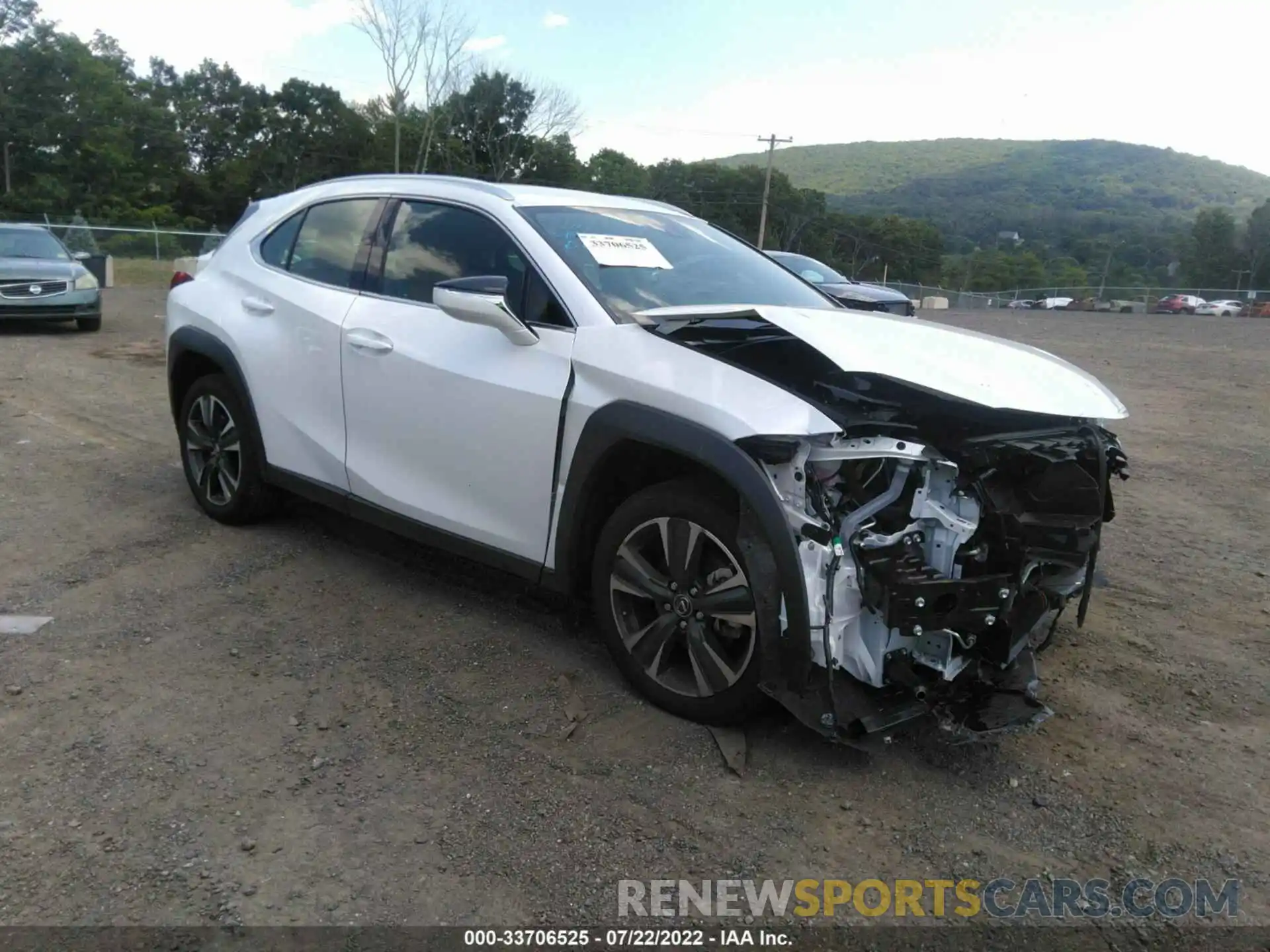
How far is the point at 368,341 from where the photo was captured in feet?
13.4

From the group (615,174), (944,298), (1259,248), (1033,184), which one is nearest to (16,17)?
(615,174)

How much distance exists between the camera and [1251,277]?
6128cm

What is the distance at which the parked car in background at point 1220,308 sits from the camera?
47.6m

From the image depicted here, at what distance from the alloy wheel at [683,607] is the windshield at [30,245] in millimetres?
13121

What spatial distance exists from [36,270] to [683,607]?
12971mm

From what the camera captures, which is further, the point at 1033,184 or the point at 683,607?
the point at 1033,184

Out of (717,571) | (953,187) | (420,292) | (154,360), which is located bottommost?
(154,360)

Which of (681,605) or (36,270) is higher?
(36,270)

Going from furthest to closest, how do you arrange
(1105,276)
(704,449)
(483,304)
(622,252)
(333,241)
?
(1105,276) < (333,241) < (622,252) < (483,304) < (704,449)

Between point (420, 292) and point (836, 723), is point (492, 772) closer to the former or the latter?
point (836, 723)

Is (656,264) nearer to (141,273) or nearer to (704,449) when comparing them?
(704,449)

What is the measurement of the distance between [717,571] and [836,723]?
1.92 ft

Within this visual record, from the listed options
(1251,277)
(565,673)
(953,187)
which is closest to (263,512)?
(565,673)

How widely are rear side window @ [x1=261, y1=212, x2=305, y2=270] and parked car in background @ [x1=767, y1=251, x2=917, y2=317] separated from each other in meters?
5.92
